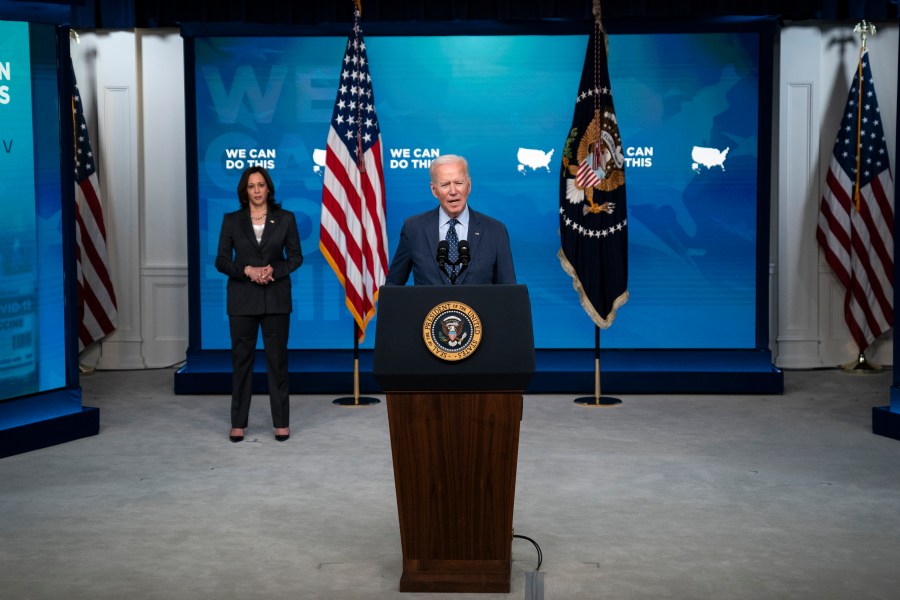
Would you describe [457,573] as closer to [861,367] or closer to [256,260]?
[256,260]

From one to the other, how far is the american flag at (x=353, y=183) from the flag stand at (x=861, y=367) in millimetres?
4210

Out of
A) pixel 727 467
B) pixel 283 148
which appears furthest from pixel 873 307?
pixel 283 148

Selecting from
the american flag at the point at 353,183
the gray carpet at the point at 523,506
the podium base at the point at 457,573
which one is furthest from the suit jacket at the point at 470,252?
the american flag at the point at 353,183

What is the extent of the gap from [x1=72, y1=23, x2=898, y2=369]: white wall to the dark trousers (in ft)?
10.2

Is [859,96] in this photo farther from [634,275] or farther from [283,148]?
[283,148]

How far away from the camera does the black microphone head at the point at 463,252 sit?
3.93 metres

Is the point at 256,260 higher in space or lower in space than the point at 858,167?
lower

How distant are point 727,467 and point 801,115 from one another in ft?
14.8

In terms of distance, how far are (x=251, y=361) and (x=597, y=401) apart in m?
2.64

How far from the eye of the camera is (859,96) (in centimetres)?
967

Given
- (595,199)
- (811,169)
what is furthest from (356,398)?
(811,169)

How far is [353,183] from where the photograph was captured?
27.6 feet

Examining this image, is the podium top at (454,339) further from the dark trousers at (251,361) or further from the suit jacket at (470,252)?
the dark trousers at (251,361)

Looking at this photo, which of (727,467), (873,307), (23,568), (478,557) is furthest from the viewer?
(873,307)
